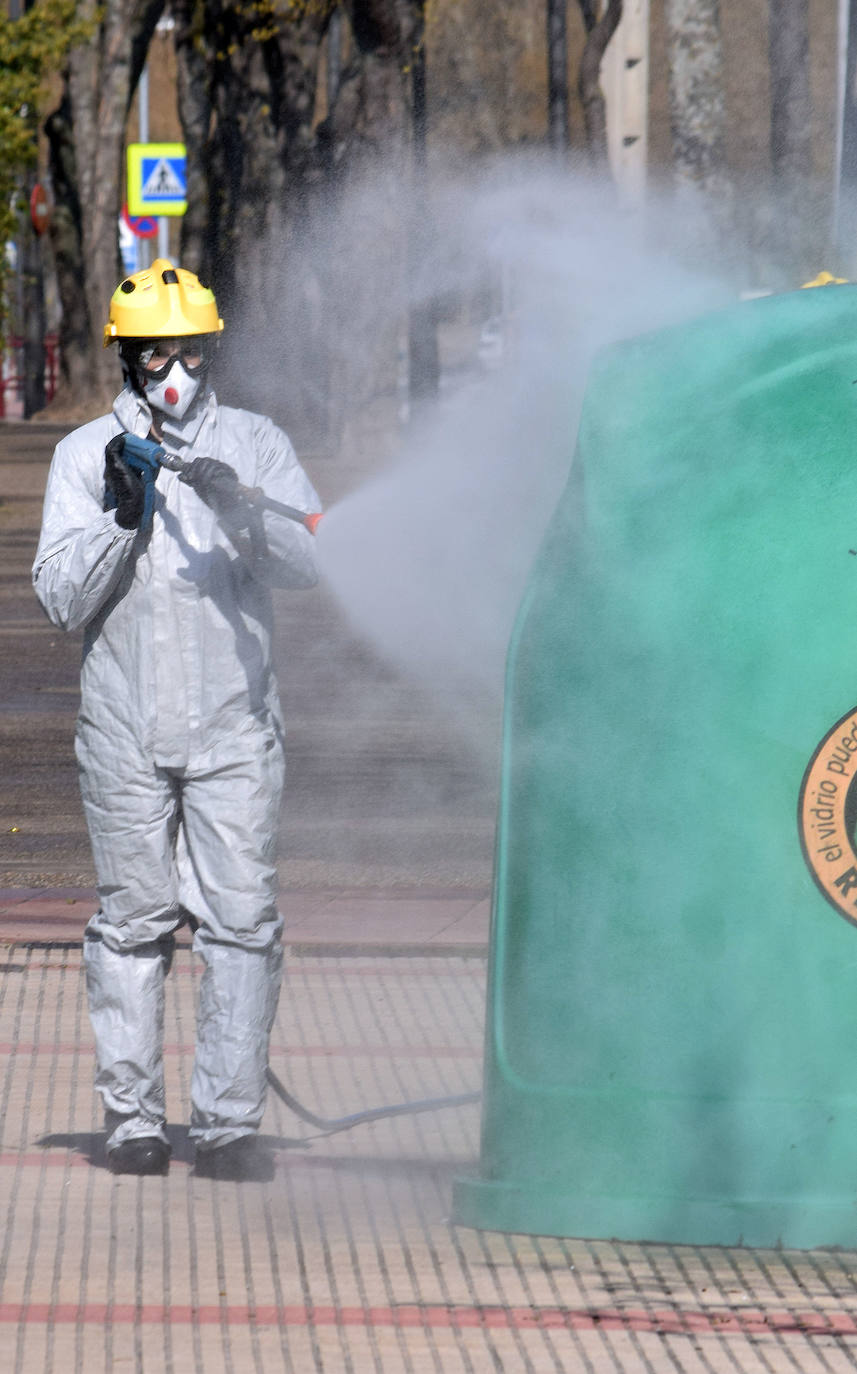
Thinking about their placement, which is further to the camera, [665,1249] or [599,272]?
[599,272]

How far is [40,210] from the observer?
116ft

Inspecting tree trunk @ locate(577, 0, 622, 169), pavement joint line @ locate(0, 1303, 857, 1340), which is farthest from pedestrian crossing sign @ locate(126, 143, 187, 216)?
pavement joint line @ locate(0, 1303, 857, 1340)

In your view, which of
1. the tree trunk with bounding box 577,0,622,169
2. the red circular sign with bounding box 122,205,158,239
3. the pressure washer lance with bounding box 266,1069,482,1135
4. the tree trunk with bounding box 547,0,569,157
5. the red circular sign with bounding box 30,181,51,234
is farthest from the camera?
the red circular sign with bounding box 122,205,158,239

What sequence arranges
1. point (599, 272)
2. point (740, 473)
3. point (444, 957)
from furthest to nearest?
point (444, 957), point (599, 272), point (740, 473)

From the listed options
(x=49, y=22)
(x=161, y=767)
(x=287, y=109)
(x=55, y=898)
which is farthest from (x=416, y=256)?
(x=161, y=767)

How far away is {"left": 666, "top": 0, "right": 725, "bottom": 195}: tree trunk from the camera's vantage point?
19219 mm

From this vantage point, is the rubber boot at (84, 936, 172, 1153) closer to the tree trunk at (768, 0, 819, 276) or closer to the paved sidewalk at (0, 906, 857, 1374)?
the paved sidewalk at (0, 906, 857, 1374)

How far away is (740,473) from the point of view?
4.20m

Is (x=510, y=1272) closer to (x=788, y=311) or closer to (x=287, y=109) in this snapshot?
(x=788, y=311)

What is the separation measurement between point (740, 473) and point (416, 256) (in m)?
22.5

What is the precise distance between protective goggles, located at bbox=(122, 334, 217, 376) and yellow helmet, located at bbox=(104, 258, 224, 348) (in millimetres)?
21

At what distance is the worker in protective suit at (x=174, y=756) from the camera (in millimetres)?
4676

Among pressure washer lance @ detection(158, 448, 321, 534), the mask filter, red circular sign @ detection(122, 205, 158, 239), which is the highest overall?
the mask filter

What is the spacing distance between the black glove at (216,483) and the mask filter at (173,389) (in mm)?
175
